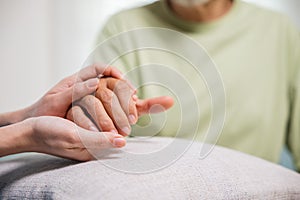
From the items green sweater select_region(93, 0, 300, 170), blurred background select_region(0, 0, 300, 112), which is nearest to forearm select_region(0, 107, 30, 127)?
green sweater select_region(93, 0, 300, 170)

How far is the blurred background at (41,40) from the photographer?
1.79 m

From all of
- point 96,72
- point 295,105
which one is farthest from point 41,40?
point 96,72

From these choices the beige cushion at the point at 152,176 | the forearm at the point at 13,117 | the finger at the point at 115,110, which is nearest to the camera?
the beige cushion at the point at 152,176

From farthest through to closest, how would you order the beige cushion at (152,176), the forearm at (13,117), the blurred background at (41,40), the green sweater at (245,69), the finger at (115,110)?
the blurred background at (41,40)
the green sweater at (245,69)
the forearm at (13,117)
the finger at (115,110)
the beige cushion at (152,176)

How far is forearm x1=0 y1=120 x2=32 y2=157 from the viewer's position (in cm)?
60

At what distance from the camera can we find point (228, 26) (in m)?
1.15

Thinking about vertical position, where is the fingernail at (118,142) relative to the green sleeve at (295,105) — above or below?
above

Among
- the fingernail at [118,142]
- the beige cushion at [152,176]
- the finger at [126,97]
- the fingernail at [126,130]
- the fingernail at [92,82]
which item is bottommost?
the beige cushion at [152,176]

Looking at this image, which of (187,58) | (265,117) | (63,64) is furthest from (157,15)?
(63,64)

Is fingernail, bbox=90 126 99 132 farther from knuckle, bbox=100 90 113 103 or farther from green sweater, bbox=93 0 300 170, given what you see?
green sweater, bbox=93 0 300 170

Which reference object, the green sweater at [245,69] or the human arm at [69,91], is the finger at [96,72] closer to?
the human arm at [69,91]

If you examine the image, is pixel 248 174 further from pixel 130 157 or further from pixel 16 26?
pixel 16 26

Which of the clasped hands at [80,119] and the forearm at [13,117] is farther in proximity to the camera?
the forearm at [13,117]

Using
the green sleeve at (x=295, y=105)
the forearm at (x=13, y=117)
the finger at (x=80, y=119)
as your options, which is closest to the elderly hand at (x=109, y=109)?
the finger at (x=80, y=119)
